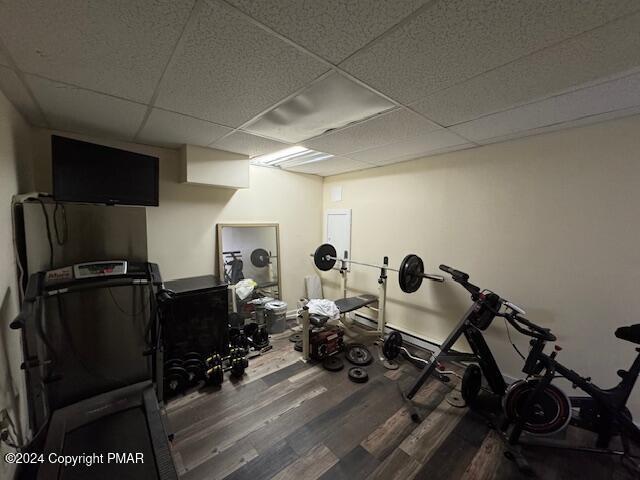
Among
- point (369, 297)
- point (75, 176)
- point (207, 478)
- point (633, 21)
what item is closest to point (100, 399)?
point (207, 478)

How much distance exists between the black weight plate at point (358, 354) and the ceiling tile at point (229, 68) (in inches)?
102

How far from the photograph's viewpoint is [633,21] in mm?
921

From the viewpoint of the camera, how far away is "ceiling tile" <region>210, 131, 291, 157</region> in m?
2.31

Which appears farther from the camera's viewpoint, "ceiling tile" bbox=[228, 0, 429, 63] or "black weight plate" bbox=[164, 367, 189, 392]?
"black weight plate" bbox=[164, 367, 189, 392]

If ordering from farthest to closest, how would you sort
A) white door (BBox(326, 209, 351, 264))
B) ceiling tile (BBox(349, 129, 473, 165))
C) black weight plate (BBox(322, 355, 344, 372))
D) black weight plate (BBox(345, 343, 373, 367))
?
white door (BBox(326, 209, 351, 264)) < black weight plate (BBox(345, 343, 373, 367)) < black weight plate (BBox(322, 355, 344, 372)) < ceiling tile (BBox(349, 129, 473, 165))

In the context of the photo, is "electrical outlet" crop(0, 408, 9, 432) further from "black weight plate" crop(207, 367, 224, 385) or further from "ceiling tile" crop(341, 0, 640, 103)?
"ceiling tile" crop(341, 0, 640, 103)

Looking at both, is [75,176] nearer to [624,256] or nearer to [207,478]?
[207,478]

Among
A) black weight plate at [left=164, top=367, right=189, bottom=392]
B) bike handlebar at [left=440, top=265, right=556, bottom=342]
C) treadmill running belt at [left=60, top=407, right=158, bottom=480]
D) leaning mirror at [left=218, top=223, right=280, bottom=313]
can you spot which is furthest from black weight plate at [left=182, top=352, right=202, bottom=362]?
bike handlebar at [left=440, top=265, right=556, bottom=342]

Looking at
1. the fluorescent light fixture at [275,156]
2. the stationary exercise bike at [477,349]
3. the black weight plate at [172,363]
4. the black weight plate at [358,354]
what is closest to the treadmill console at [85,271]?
the black weight plate at [172,363]

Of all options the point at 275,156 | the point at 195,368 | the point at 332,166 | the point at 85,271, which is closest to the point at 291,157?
the point at 275,156

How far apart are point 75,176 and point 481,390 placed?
3.62 m

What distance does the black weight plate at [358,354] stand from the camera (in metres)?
2.73

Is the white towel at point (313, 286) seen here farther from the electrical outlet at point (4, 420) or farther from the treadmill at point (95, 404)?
the electrical outlet at point (4, 420)

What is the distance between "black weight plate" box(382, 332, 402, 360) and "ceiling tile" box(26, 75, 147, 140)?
2.94 m
